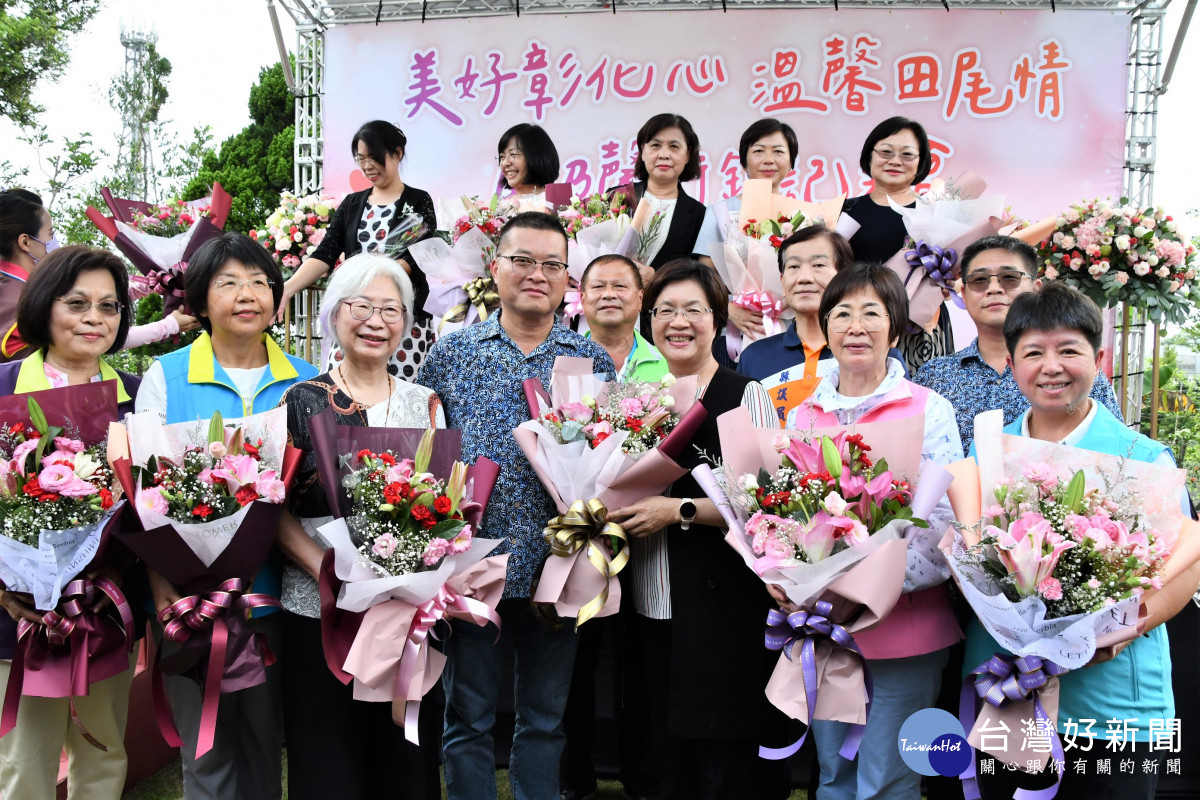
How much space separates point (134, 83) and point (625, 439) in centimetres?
2146

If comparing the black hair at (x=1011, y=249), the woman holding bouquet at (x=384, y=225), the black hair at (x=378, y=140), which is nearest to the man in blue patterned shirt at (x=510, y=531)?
the black hair at (x=1011, y=249)

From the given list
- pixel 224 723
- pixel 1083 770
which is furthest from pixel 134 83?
pixel 1083 770

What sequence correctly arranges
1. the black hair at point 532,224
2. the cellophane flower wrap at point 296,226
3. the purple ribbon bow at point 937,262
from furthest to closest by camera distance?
the cellophane flower wrap at point 296,226, the purple ribbon bow at point 937,262, the black hair at point 532,224

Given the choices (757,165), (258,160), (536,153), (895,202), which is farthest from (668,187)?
(258,160)

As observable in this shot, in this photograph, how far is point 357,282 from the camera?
2.34 meters

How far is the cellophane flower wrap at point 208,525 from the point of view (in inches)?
78.0

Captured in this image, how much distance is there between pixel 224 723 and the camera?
220cm

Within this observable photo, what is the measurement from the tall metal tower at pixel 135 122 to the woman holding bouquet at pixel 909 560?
17381 millimetres

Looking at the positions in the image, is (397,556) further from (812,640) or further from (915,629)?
(915,629)

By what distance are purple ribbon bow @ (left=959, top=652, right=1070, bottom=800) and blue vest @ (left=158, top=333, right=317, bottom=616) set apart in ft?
5.81

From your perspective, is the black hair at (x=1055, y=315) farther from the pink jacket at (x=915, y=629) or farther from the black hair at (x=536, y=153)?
the black hair at (x=536, y=153)

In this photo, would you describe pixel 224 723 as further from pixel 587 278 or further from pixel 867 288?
pixel 867 288

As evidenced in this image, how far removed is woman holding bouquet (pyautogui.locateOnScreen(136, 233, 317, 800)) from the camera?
7.25 ft

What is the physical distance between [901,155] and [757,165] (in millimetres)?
665
